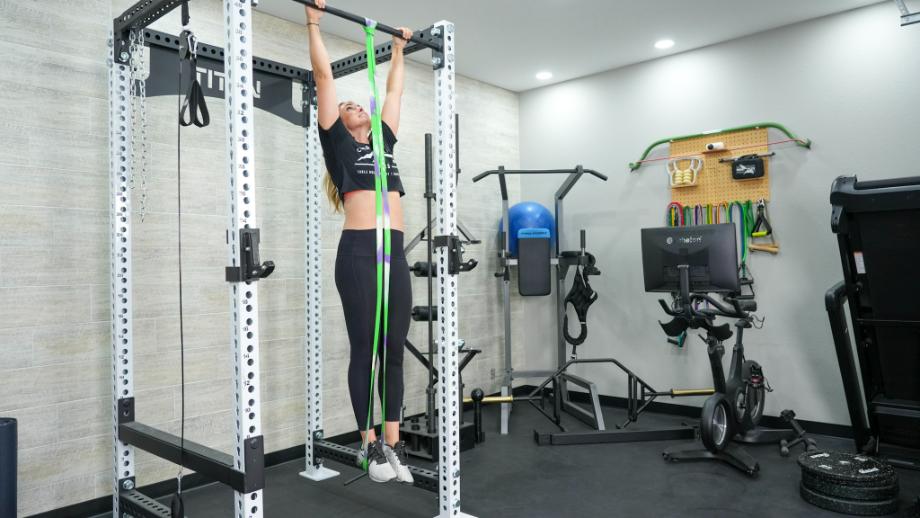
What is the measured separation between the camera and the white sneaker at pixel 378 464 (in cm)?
228

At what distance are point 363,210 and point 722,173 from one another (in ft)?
10.4

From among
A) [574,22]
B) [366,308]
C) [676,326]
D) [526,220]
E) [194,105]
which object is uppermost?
[574,22]

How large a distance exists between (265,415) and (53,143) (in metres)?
1.84

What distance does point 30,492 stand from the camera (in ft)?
8.83

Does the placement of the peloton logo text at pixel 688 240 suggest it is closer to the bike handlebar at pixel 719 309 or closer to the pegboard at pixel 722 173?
the bike handlebar at pixel 719 309

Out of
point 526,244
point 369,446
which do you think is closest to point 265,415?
point 369,446

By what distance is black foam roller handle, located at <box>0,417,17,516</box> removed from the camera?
236cm

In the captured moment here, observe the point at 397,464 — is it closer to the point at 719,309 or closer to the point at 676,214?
the point at 719,309

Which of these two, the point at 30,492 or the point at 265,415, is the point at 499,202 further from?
the point at 30,492

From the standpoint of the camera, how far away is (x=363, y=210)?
235cm

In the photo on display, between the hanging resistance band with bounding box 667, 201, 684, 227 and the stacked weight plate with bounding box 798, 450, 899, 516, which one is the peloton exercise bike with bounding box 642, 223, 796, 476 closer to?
the stacked weight plate with bounding box 798, 450, 899, 516

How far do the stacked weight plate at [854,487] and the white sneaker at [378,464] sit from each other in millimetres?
2059

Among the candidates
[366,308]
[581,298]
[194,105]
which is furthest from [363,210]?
[581,298]

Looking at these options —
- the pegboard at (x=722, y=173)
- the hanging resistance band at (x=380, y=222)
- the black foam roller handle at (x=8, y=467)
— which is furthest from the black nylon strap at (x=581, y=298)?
the black foam roller handle at (x=8, y=467)
